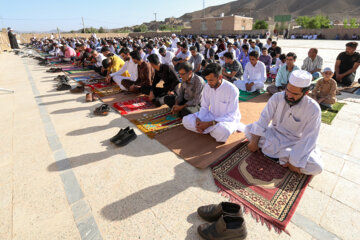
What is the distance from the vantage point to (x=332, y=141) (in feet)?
9.74

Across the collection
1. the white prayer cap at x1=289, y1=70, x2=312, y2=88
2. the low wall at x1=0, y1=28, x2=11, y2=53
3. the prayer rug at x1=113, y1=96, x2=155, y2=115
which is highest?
the low wall at x1=0, y1=28, x2=11, y2=53

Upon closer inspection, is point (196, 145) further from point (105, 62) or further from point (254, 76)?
point (105, 62)

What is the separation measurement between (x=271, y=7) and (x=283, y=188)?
10626 centimetres

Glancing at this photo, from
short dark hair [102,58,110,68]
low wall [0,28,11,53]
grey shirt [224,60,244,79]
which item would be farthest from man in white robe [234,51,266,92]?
low wall [0,28,11,53]

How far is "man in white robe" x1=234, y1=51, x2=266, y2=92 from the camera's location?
5.16m

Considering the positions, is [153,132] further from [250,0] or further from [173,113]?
[250,0]

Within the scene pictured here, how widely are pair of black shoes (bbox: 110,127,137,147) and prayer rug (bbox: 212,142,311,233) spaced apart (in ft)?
4.60

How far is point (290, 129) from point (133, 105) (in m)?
3.30

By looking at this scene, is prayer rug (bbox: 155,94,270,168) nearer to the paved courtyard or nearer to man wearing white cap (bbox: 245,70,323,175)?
the paved courtyard

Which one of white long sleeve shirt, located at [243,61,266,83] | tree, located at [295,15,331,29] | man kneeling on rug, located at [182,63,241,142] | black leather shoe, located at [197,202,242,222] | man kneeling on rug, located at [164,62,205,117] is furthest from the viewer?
tree, located at [295,15,331,29]

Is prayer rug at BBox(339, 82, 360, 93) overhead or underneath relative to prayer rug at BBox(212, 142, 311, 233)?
overhead

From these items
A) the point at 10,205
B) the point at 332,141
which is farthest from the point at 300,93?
the point at 10,205

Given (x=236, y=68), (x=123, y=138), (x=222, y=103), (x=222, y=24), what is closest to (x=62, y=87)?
(x=123, y=138)

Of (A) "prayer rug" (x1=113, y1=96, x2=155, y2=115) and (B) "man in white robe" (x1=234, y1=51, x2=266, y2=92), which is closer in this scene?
(A) "prayer rug" (x1=113, y1=96, x2=155, y2=115)
